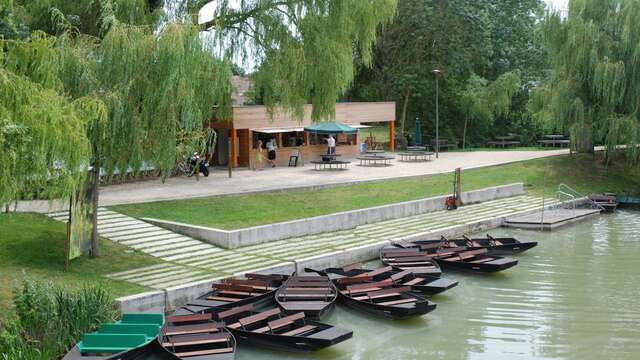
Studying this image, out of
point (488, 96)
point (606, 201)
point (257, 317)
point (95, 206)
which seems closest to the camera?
point (257, 317)

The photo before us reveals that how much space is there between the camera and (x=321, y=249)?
20.0 metres

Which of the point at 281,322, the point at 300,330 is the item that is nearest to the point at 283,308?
the point at 281,322

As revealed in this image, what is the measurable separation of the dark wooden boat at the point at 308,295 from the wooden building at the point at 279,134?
12.7 meters

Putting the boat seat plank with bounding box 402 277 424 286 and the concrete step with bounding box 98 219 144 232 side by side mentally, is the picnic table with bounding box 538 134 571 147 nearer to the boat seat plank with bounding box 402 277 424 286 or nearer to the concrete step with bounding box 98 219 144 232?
the boat seat plank with bounding box 402 277 424 286

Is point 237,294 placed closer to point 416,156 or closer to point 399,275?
point 399,275

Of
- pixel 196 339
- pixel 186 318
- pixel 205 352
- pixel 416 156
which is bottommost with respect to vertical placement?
pixel 205 352

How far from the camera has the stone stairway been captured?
1680cm

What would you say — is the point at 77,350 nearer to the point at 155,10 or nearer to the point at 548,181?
the point at 155,10

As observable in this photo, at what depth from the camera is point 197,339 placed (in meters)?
12.9

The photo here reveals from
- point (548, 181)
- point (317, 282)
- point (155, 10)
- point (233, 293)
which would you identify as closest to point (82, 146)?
→ point (233, 293)

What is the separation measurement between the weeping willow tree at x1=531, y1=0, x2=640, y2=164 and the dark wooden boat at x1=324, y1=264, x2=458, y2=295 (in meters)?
16.7

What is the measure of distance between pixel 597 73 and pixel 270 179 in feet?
47.4

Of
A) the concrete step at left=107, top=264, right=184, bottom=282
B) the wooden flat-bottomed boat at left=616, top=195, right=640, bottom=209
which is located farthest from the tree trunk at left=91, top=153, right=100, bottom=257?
the wooden flat-bottomed boat at left=616, top=195, right=640, bottom=209

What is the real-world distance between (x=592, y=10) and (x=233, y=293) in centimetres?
2404
